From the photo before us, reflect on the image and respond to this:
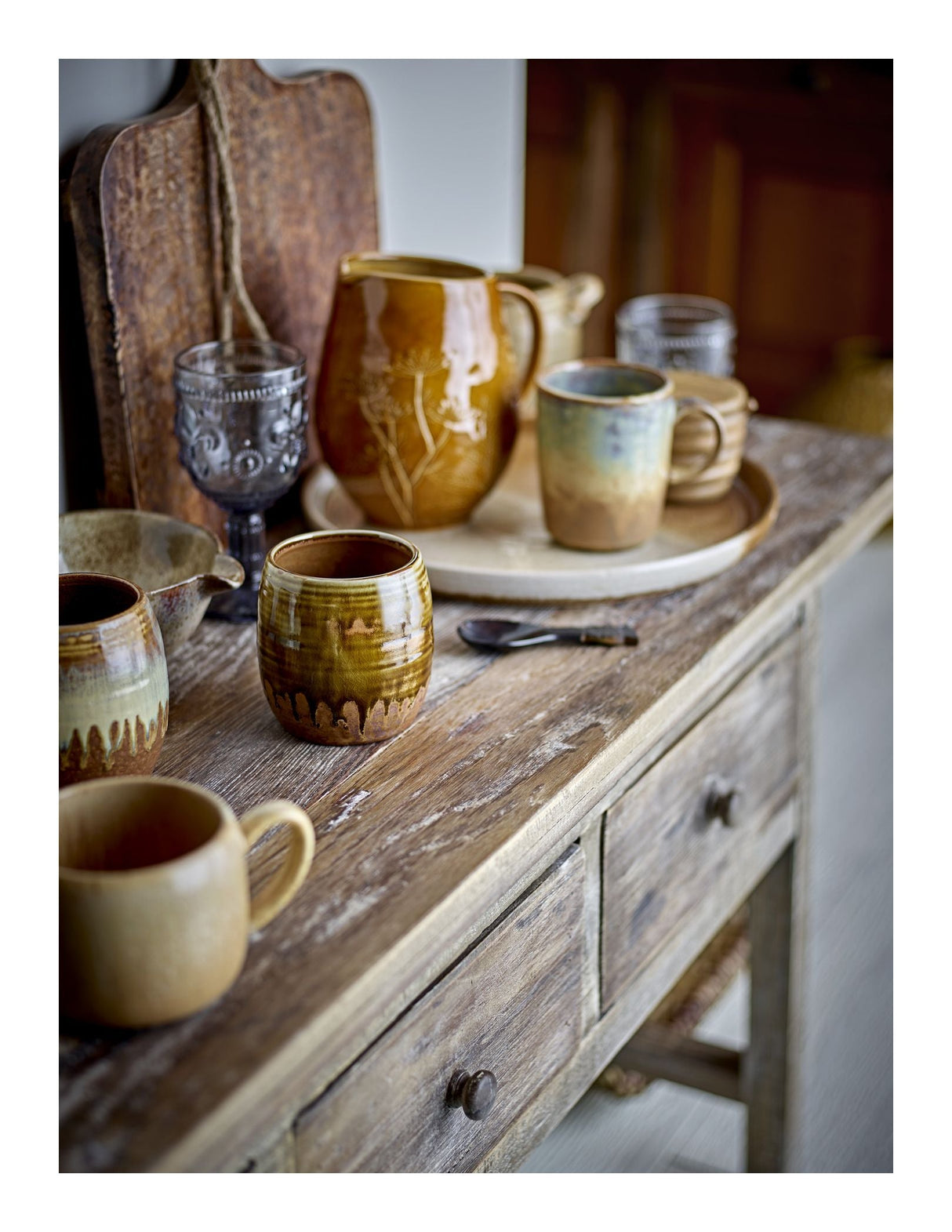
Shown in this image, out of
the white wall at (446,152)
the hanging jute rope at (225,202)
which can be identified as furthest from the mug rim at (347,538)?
the white wall at (446,152)

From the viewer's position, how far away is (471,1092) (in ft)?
2.18

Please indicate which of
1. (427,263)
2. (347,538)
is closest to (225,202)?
(427,263)

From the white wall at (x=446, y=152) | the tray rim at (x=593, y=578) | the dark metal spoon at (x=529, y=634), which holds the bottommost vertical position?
the dark metal spoon at (x=529, y=634)

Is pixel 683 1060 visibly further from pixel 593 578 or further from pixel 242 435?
pixel 242 435

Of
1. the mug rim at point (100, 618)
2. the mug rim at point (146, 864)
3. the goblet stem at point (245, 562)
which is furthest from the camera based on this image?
the goblet stem at point (245, 562)

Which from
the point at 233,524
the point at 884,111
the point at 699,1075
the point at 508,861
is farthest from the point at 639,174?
the point at 508,861

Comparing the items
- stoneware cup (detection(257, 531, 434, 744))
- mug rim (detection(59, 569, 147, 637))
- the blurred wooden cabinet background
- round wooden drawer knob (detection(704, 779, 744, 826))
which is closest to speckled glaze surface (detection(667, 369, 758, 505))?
round wooden drawer knob (detection(704, 779, 744, 826))

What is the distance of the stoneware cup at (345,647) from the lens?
0.68 metres

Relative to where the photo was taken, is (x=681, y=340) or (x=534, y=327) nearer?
(x=534, y=327)

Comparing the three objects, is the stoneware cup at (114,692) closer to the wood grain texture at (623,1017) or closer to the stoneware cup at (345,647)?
the stoneware cup at (345,647)

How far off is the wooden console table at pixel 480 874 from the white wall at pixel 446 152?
17.3 inches

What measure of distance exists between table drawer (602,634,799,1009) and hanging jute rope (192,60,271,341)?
406mm

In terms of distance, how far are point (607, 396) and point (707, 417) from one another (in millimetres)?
75

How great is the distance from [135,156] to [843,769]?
1431 millimetres
